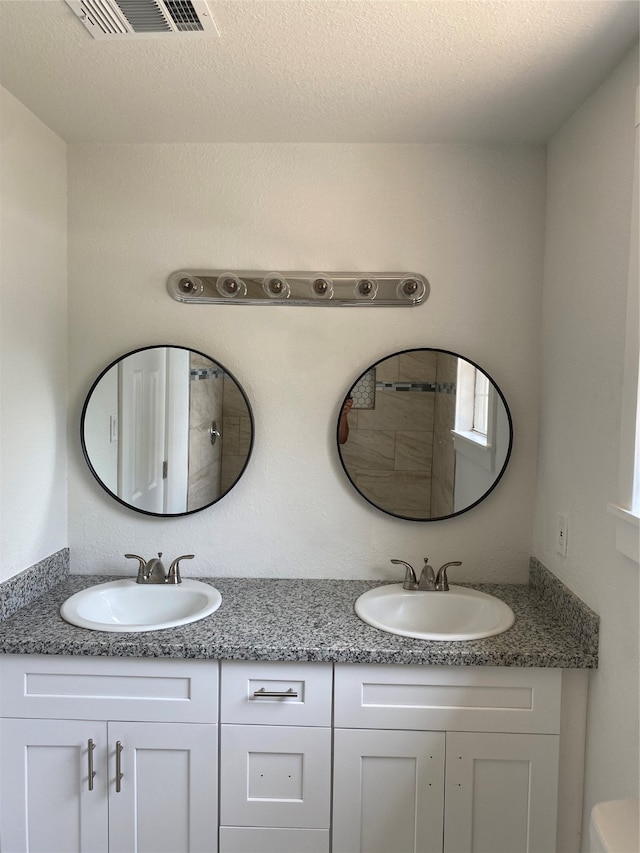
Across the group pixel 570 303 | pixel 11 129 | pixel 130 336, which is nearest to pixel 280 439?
pixel 130 336

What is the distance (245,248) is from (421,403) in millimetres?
821

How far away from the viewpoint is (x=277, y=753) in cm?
173

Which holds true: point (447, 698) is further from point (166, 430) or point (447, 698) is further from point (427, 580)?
point (166, 430)

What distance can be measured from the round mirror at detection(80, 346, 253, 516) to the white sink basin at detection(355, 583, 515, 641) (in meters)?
0.64

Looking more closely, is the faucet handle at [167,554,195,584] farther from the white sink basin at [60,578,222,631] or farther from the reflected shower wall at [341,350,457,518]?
the reflected shower wall at [341,350,457,518]

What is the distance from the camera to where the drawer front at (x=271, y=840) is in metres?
1.73

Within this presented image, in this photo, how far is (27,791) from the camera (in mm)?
1743

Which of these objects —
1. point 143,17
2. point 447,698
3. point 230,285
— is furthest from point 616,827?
point 143,17

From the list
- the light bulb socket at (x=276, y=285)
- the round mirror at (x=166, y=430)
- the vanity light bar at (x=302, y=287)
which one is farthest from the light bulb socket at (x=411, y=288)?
the round mirror at (x=166, y=430)

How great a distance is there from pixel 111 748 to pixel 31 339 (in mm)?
1247

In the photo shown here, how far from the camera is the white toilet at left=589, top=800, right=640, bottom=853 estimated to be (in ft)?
3.65

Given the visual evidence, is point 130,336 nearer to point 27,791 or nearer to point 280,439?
point 280,439

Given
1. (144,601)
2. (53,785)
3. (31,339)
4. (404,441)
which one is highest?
(31,339)

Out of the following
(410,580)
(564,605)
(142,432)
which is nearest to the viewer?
(564,605)
